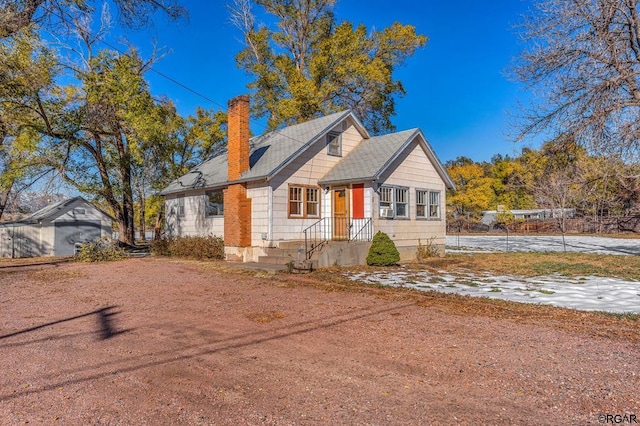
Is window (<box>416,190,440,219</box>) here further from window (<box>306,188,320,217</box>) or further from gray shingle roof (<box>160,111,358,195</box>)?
gray shingle roof (<box>160,111,358,195</box>)

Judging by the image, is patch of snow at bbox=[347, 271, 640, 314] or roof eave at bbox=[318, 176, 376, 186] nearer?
patch of snow at bbox=[347, 271, 640, 314]

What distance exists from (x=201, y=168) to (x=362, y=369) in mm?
19057

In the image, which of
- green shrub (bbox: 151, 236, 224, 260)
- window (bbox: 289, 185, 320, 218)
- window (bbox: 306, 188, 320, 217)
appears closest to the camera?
window (bbox: 289, 185, 320, 218)

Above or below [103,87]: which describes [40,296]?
below

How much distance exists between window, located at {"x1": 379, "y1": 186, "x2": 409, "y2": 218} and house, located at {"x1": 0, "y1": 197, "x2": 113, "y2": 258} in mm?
16300

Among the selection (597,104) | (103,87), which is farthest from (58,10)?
(597,104)

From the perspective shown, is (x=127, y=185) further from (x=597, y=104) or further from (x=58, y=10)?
(x=597, y=104)

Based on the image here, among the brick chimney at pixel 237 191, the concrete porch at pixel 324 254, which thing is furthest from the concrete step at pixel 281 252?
the brick chimney at pixel 237 191

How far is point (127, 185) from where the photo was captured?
21.0m

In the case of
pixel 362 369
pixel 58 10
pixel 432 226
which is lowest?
pixel 362 369

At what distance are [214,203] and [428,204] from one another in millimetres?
9887

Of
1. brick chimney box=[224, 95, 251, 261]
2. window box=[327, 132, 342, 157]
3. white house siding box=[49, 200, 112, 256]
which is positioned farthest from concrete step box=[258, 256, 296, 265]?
white house siding box=[49, 200, 112, 256]

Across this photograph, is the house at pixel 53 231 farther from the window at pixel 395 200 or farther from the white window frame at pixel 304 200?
the window at pixel 395 200

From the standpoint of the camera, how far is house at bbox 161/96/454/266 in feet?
50.0
